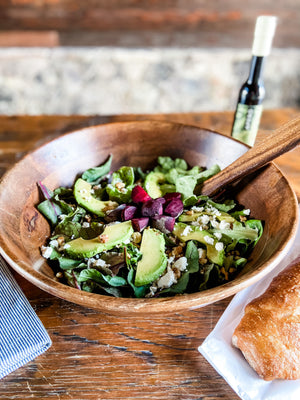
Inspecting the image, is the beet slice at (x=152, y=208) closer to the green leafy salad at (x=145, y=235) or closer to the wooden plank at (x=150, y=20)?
the green leafy salad at (x=145, y=235)

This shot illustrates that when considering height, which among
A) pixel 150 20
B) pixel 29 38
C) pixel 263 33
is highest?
pixel 263 33

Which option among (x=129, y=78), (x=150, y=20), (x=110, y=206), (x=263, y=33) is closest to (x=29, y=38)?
(x=129, y=78)

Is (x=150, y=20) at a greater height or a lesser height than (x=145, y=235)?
greater

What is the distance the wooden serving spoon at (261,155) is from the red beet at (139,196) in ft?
0.73

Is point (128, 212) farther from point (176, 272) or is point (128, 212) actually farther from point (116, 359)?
point (116, 359)

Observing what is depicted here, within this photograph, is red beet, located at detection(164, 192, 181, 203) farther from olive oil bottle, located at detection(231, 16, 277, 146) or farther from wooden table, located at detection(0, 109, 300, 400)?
olive oil bottle, located at detection(231, 16, 277, 146)

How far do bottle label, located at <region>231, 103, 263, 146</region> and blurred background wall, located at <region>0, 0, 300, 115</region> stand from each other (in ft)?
7.30

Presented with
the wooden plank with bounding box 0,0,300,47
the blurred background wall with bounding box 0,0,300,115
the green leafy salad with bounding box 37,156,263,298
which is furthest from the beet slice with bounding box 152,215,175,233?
the wooden plank with bounding box 0,0,300,47

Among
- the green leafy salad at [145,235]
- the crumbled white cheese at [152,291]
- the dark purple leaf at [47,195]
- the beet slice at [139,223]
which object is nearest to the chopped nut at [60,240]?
the green leafy salad at [145,235]

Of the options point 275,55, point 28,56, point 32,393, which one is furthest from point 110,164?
point 275,55

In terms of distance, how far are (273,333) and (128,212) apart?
51 cm

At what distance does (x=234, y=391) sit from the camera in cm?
81

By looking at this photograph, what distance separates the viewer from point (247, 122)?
1.50m

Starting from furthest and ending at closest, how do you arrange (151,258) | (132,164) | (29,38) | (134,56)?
1. (29,38)
2. (134,56)
3. (132,164)
4. (151,258)
